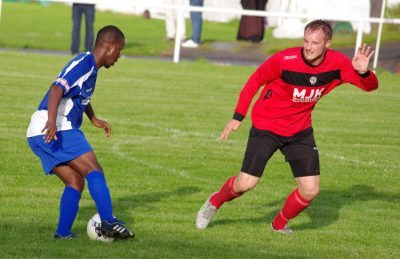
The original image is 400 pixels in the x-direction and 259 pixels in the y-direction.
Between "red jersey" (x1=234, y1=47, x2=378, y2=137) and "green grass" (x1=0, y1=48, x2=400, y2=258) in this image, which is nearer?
"green grass" (x1=0, y1=48, x2=400, y2=258)

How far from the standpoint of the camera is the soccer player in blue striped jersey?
25.0ft

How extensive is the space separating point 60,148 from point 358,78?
239cm

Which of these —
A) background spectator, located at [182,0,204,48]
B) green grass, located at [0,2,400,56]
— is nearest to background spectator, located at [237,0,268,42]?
green grass, located at [0,2,400,56]

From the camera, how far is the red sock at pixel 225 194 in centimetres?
855

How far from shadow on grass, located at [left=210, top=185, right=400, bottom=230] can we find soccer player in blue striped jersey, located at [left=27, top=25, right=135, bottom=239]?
133 centimetres

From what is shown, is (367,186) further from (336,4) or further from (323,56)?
(336,4)

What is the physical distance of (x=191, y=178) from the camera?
10.8m

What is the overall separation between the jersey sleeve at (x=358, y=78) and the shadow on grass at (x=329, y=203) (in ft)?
4.43

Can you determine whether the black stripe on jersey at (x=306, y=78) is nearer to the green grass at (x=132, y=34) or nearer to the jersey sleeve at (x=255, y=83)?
the jersey sleeve at (x=255, y=83)

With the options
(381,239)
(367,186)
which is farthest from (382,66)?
(381,239)

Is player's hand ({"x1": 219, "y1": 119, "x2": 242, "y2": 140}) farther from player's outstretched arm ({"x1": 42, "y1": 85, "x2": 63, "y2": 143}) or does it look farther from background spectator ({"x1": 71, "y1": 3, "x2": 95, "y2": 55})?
background spectator ({"x1": 71, "y1": 3, "x2": 95, "y2": 55})

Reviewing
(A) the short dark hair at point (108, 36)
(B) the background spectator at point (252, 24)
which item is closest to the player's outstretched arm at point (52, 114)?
(A) the short dark hair at point (108, 36)

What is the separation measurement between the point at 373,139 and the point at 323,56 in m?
6.01

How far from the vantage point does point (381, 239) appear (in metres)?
8.51
